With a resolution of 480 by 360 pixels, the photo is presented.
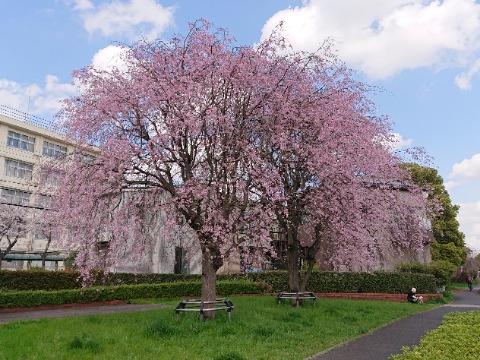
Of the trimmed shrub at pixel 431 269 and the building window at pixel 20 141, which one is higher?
the building window at pixel 20 141

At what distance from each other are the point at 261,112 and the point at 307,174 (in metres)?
3.77

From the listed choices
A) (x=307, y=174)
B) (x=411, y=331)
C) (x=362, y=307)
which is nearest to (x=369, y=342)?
(x=411, y=331)

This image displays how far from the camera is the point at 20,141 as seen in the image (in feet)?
168

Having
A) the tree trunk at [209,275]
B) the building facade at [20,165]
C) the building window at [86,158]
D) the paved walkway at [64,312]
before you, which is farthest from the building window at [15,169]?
the tree trunk at [209,275]

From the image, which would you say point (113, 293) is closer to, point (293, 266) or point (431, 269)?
point (293, 266)

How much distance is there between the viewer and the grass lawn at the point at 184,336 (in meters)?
9.55

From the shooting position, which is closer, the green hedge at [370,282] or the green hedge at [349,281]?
the green hedge at [349,281]

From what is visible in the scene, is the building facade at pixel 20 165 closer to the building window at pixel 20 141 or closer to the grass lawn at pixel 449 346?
the building window at pixel 20 141

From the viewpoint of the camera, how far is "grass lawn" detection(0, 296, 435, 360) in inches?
376

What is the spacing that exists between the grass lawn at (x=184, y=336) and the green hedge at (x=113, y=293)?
7.54 meters

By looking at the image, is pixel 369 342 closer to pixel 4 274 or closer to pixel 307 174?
pixel 307 174

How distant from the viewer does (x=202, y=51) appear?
577 inches

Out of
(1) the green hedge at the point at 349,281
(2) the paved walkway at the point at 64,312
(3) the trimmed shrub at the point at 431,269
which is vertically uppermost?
(3) the trimmed shrub at the point at 431,269

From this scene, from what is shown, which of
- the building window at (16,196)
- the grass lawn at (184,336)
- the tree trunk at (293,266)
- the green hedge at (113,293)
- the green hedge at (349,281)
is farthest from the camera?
the building window at (16,196)
